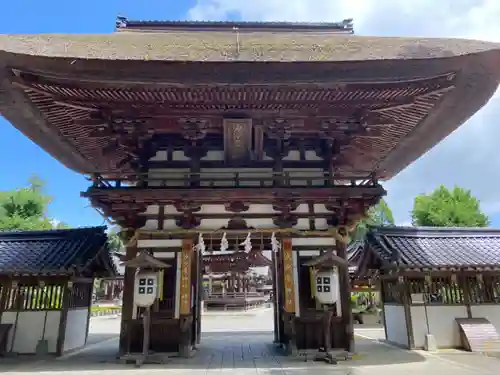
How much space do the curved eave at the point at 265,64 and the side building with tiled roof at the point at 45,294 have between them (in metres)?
4.00

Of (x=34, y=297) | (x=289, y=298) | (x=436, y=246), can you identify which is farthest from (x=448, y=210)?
(x=34, y=297)

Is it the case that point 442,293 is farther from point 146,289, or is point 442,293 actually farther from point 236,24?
point 236,24

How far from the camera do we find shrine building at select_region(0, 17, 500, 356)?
607 centimetres

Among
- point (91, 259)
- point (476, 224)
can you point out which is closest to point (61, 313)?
point (91, 259)

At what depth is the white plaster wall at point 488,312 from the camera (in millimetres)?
9695

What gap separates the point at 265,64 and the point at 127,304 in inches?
223

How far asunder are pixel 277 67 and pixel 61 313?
26.7 ft

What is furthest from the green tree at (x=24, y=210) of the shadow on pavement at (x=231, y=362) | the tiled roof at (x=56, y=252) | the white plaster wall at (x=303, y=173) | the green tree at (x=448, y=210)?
the green tree at (x=448, y=210)

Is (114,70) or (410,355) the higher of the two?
(114,70)

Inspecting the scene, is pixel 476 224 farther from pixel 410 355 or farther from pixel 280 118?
pixel 280 118

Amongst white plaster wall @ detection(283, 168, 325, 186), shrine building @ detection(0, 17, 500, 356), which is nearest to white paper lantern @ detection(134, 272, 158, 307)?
shrine building @ detection(0, 17, 500, 356)

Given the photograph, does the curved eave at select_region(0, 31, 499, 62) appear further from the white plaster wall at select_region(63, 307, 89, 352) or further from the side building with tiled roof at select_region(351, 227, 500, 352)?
the white plaster wall at select_region(63, 307, 89, 352)

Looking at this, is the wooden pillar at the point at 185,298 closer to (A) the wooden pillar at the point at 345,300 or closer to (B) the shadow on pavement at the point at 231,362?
(B) the shadow on pavement at the point at 231,362

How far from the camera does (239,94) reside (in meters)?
6.46
